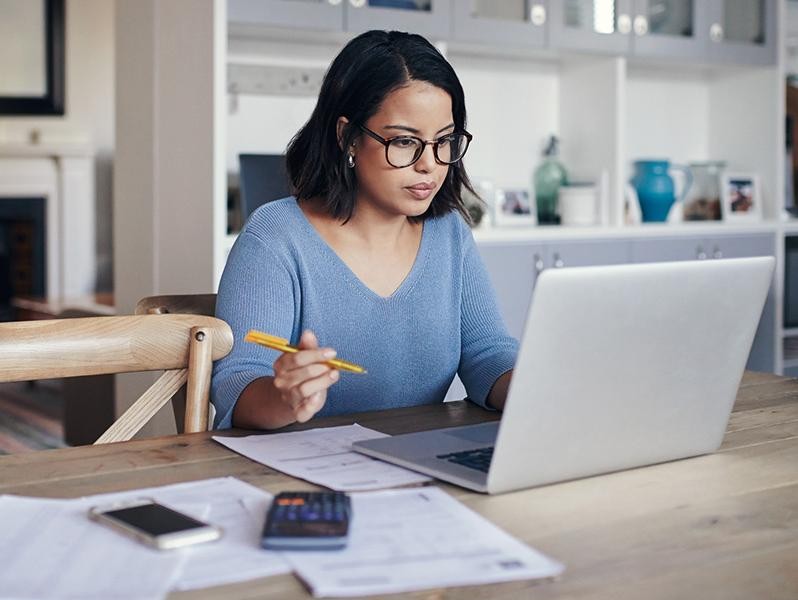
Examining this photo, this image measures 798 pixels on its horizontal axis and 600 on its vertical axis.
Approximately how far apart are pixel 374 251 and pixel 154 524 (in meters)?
0.91

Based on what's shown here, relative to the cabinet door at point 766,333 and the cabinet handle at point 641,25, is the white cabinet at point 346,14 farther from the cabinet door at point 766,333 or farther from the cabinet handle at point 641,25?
the cabinet door at point 766,333

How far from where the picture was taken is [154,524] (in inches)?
37.0

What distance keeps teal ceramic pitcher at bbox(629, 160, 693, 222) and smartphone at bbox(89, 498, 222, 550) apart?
11.4 ft

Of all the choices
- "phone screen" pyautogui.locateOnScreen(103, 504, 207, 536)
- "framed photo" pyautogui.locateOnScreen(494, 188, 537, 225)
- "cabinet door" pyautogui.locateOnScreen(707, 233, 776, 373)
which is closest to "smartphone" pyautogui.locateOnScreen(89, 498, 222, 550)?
"phone screen" pyautogui.locateOnScreen(103, 504, 207, 536)

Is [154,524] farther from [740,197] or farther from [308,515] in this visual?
[740,197]

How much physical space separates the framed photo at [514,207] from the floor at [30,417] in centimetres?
193

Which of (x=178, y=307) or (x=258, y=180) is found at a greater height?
(x=258, y=180)

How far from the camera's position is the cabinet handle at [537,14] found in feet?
12.4

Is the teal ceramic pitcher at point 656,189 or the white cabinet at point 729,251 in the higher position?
the teal ceramic pitcher at point 656,189

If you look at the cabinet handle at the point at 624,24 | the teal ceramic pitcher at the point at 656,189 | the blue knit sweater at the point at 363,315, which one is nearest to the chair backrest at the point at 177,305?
the blue knit sweater at the point at 363,315

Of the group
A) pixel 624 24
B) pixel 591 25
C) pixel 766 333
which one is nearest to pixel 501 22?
pixel 591 25

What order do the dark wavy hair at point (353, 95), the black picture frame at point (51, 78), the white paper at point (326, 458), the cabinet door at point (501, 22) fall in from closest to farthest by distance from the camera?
the white paper at point (326, 458)
the dark wavy hair at point (353, 95)
the cabinet door at point (501, 22)
the black picture frame at point (51, 78)

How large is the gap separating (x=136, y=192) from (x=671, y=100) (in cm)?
237

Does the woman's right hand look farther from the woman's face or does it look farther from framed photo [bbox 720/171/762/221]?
framed photo [bbox 720/171/762/221]
